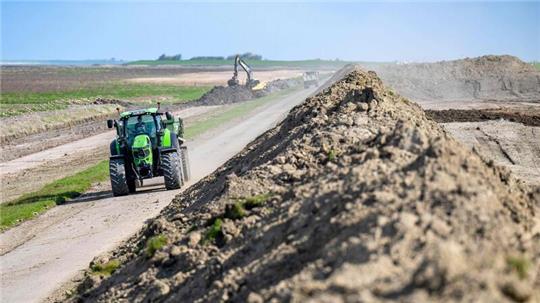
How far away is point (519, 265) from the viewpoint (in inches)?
258

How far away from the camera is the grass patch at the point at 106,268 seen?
574 inches

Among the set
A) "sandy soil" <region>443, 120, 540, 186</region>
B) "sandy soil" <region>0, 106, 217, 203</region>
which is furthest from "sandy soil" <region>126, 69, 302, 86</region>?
"sandy soil" <region>443, 120, 540, 186</region>

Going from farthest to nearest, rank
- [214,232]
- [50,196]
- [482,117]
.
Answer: [482,117] → [50,196] → [214,232]

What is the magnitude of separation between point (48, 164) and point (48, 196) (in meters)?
10.4

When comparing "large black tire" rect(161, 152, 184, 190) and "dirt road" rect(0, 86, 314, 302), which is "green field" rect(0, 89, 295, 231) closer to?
"dirt road" rect(0, 86, 314, 302)

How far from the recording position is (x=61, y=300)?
1498 cm

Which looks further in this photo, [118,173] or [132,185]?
[132,185]

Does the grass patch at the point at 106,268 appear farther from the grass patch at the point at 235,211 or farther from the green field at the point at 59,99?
the green field at the point at 59,99

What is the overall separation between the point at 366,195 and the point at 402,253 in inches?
77.0

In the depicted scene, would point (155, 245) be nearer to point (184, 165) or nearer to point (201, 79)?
point (184, 165)

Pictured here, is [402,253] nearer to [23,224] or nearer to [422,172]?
[422,172]

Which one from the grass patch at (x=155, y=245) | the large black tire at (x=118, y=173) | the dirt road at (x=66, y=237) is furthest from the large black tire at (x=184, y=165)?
the grass patch at (x=155, y=245)

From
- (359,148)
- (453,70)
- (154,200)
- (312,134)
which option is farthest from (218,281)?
(453,70)

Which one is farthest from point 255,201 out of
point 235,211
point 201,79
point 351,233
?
point 201,79
